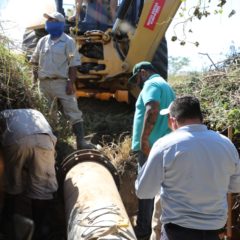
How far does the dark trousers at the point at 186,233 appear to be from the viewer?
→ 3.69 metres

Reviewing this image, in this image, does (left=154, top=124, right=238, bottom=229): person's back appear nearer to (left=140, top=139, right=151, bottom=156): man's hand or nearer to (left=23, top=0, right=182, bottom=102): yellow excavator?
(left=140, top=139, right=151, bottom=156): man's hand

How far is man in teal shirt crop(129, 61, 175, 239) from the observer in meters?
5.40

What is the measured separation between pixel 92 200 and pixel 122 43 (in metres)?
5.08

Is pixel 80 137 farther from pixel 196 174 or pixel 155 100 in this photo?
pixel 196 174

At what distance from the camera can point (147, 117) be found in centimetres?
540

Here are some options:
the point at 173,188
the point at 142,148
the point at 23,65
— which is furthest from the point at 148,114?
the point at 173,188

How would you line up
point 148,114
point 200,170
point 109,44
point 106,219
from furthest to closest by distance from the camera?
point 109,44
point 148,114
point 106,219
point 200,170

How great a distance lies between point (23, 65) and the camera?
18.2 feet

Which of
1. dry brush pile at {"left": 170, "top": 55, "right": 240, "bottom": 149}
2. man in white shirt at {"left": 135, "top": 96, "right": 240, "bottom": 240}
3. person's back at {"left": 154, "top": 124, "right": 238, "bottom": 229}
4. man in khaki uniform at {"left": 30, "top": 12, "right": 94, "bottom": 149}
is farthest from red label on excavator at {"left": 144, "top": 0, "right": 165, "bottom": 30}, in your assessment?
person's back at {"left": 154, "top": 124, "right": 238, "bottom": 229}

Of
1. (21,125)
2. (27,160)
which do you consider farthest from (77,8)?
(27,160)

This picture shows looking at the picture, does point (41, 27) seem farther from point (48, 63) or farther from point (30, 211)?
point (30, 211)

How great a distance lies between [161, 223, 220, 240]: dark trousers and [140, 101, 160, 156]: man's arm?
5.73 feet

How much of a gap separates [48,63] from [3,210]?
9.05 ft

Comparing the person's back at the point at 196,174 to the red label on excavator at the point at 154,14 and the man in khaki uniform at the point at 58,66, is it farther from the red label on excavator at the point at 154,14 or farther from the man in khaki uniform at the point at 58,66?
the red label on excavator at the point at 154,14
